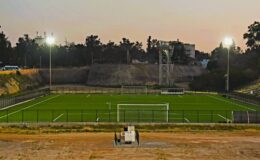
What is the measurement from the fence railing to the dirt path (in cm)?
887

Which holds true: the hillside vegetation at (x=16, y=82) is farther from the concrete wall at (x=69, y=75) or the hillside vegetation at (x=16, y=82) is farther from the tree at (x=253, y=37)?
the tree at (x=253, y=37)

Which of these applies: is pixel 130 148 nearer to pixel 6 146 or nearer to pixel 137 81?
pixel 6 146

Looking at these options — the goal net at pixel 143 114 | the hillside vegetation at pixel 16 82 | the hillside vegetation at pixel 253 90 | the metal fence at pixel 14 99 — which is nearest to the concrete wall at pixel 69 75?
the hillside vegetation at pixel 16 82

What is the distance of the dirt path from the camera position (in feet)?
105

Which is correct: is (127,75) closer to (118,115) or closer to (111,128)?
(118,115)

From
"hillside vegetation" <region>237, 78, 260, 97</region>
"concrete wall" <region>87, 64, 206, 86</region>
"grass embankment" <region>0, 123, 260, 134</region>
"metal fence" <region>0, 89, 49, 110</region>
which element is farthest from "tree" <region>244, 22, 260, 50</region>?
"grass embankment" <region>0, 123, 260, 134</region>

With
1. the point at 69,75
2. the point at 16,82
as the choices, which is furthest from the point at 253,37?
the point at 16,82

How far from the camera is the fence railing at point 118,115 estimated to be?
52125 millimetres

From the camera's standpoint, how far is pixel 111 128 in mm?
46406

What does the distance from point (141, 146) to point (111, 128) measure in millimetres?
11102

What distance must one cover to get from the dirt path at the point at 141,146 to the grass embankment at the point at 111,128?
2253mm

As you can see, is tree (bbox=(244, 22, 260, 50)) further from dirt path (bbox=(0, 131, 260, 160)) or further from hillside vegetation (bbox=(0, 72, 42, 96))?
dirt path (bbox=(0, 131, 260, 160))

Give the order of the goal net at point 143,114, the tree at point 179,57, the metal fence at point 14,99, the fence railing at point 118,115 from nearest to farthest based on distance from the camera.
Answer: the fence railing at point 118,115 < the goal net at point 143,114 < the metal fence at point 14,99 < the tree at point 179,57

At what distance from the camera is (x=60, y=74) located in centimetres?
16450
